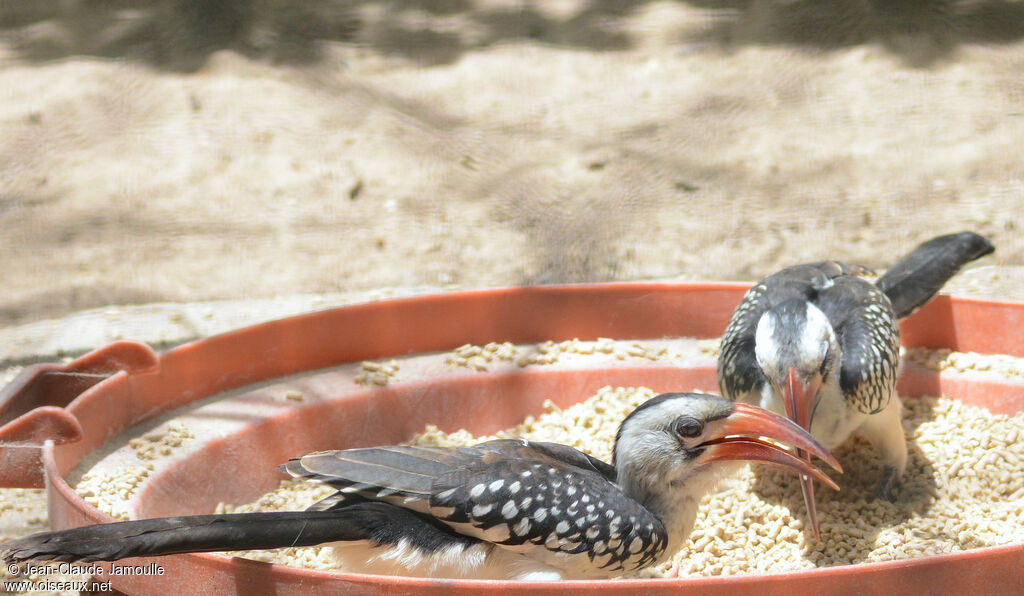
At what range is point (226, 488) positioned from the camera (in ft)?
10.9

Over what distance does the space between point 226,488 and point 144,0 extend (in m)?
5.83

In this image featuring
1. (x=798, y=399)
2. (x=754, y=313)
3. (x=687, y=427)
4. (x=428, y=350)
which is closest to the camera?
(x=687, y=427)

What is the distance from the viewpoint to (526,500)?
8.05 feet

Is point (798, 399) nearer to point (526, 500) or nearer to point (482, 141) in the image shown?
point (526, 500)

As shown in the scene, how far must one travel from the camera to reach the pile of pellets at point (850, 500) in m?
3.00

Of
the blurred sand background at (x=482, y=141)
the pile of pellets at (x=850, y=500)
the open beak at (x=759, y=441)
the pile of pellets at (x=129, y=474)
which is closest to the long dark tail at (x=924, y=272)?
the pile of pellets at (x=850, y=500)

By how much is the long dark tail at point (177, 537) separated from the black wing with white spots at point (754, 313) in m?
1.51

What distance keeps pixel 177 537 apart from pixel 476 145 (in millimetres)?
5074

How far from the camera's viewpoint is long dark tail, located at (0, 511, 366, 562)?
78.7 inches

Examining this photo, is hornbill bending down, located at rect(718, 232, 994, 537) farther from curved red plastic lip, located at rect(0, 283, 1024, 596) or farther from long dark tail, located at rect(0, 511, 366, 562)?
long dark tail, located at rect(0, 511, 366, 562)

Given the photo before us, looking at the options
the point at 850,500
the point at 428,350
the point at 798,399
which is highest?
the point at 798,399

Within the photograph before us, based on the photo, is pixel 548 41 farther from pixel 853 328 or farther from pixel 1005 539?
pixel 1005 539

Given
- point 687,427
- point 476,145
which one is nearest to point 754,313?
point 687,427

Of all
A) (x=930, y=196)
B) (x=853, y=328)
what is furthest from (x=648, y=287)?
(x=930, y=196)
